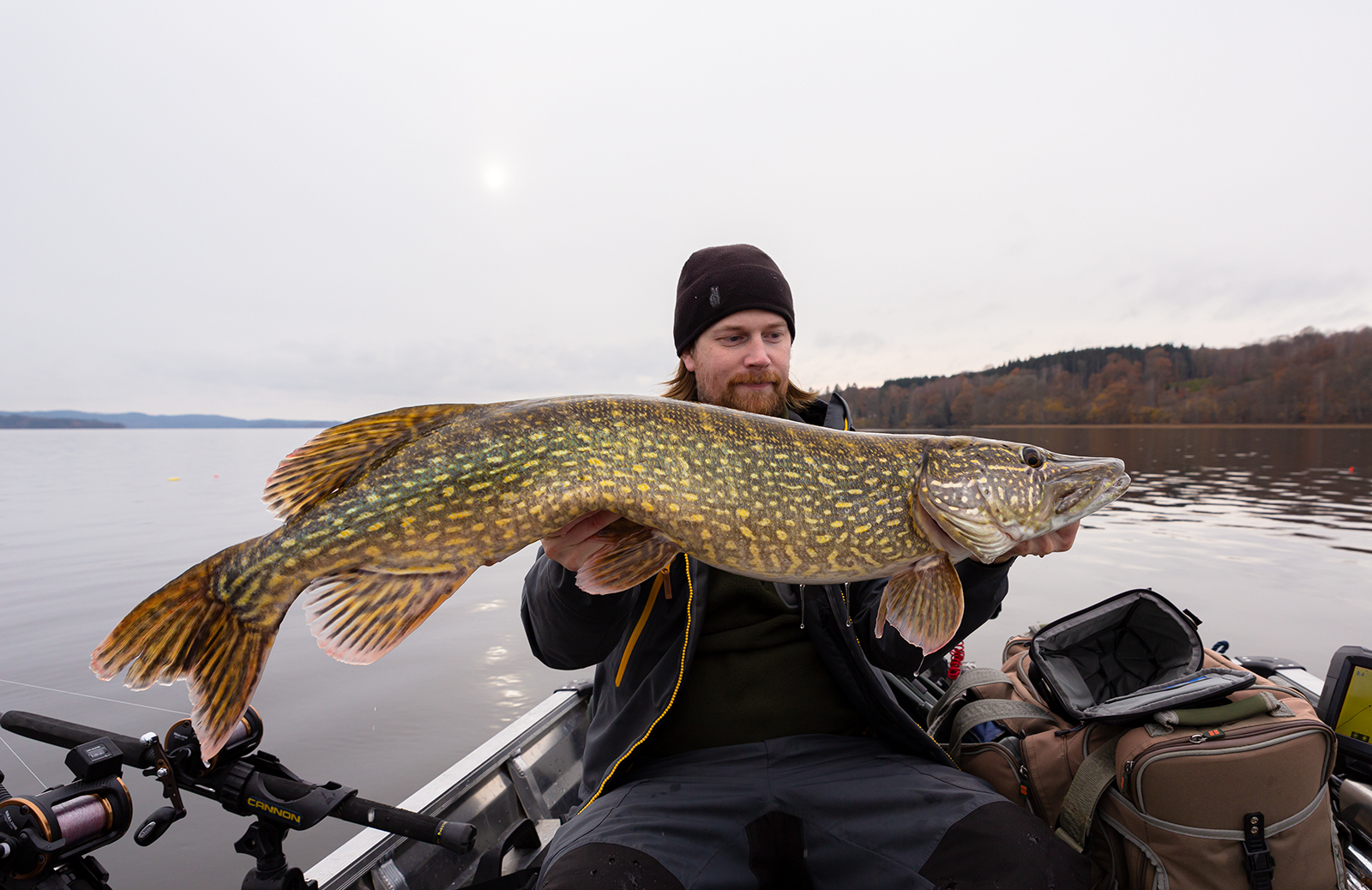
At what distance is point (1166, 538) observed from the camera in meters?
9.22

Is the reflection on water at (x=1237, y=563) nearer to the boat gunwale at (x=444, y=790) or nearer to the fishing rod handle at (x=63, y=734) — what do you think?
the boat gunwale at (x=444, y=790)

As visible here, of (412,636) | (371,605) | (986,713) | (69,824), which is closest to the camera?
(69,824)

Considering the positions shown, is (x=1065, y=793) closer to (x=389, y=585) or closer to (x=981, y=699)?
(x=981, y=699)

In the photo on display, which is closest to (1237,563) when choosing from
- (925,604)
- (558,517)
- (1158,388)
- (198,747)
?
(925,604)

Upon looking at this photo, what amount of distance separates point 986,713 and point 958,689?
22 cm

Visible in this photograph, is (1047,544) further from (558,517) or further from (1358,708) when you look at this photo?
(558,517)

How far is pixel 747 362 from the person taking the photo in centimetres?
252

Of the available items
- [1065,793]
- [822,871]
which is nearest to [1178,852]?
[1065,793]

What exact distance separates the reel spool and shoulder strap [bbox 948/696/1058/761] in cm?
205

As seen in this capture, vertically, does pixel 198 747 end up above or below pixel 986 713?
above

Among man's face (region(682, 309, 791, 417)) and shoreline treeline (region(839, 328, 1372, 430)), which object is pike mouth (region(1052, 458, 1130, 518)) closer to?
man's face (region(682, 309, 791, 417))

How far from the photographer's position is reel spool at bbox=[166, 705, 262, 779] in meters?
1.60

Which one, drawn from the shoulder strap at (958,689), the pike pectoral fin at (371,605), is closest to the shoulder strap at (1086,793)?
the shoulder strap at (958,689)

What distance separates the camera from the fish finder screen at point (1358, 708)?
1.83m
